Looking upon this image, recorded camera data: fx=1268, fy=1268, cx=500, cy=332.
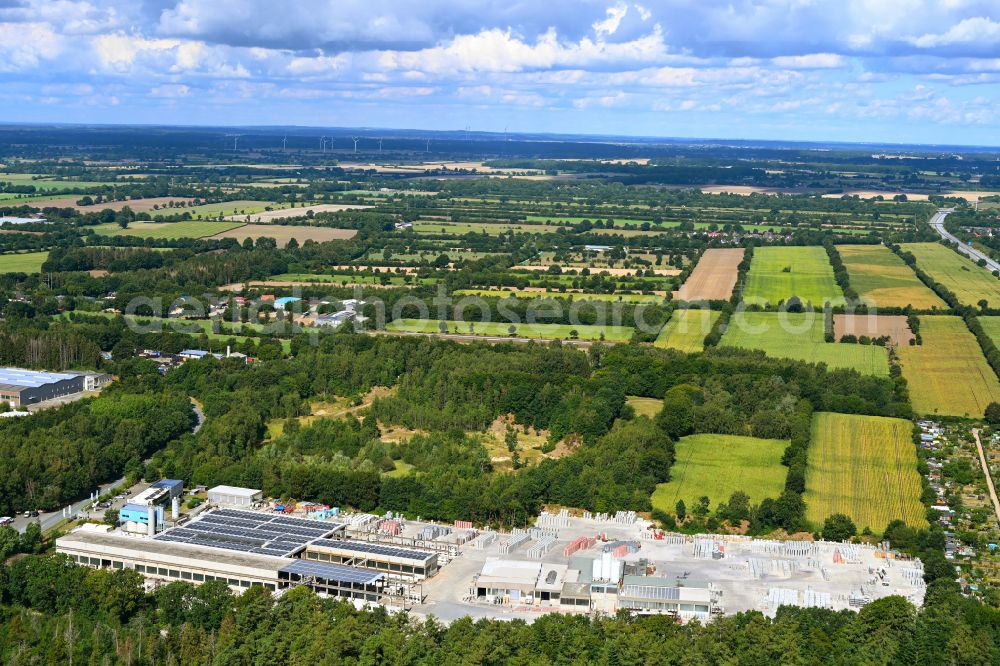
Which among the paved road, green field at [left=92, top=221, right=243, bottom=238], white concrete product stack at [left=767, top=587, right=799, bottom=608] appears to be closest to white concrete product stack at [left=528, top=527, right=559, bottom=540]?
white concrete product stack at [left=767, top=587, right=799, bottom=608]

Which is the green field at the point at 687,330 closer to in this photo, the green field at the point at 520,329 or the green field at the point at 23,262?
the green field at the point at 520,329

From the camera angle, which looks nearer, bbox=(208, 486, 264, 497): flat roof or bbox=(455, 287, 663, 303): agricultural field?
bbox=(208, 486, 264, 497): flat roof

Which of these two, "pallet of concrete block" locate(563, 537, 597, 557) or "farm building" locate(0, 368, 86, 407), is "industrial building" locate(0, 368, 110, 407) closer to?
"farm building" locate(0, 368, 86, 407)

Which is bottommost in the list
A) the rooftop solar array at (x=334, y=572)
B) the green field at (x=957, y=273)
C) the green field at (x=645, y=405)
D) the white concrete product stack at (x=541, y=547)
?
the rooftop solar array at (x=334, y=572)

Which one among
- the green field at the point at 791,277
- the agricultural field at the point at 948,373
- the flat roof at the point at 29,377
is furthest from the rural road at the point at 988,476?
the flat roof at the point at 29,377

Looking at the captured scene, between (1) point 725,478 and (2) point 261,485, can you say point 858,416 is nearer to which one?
(1) point 725,478
